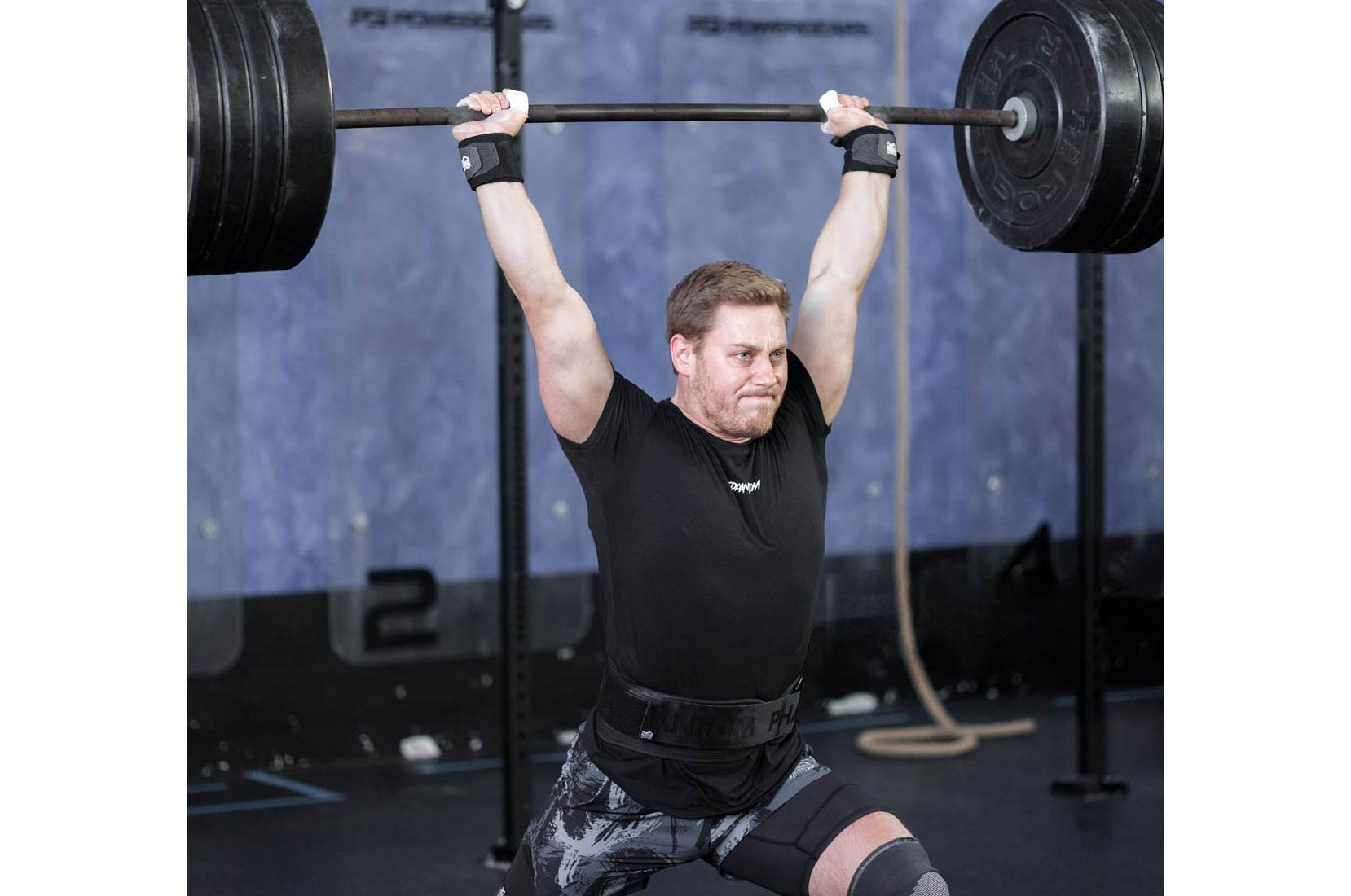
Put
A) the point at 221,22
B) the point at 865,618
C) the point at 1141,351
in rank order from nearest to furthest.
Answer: the point at 221,22, the point at 865,618, the point at 1141,351

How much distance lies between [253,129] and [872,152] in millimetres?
1198

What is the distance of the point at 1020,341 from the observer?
6293 millimetres

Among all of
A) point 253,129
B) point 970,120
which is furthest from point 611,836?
point 970,120

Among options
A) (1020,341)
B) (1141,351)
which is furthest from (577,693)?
(1141,351)

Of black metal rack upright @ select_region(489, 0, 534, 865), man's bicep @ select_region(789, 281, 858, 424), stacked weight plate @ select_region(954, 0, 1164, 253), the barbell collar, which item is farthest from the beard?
black metal rack upright @ select_region(489, 0, 534, 865)

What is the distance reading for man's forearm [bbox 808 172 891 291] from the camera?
3.11m

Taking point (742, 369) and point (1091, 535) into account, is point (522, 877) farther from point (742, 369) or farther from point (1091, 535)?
point (1091, 535)

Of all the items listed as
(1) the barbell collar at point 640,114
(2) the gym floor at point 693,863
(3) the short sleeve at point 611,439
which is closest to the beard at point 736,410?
(3) the short sleeve at point 611,439

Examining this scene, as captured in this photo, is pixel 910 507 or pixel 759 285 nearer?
pixel 759 285

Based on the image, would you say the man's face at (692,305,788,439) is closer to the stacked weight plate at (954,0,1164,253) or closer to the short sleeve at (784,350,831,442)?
the short sleeve at (784,350,831,442)

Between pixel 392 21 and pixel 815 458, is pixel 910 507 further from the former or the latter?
pixel 815 458

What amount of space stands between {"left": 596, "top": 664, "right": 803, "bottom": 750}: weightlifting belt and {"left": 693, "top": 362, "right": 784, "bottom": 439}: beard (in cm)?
47

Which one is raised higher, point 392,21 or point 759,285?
point 392,21

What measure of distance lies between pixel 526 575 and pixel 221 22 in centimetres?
192
